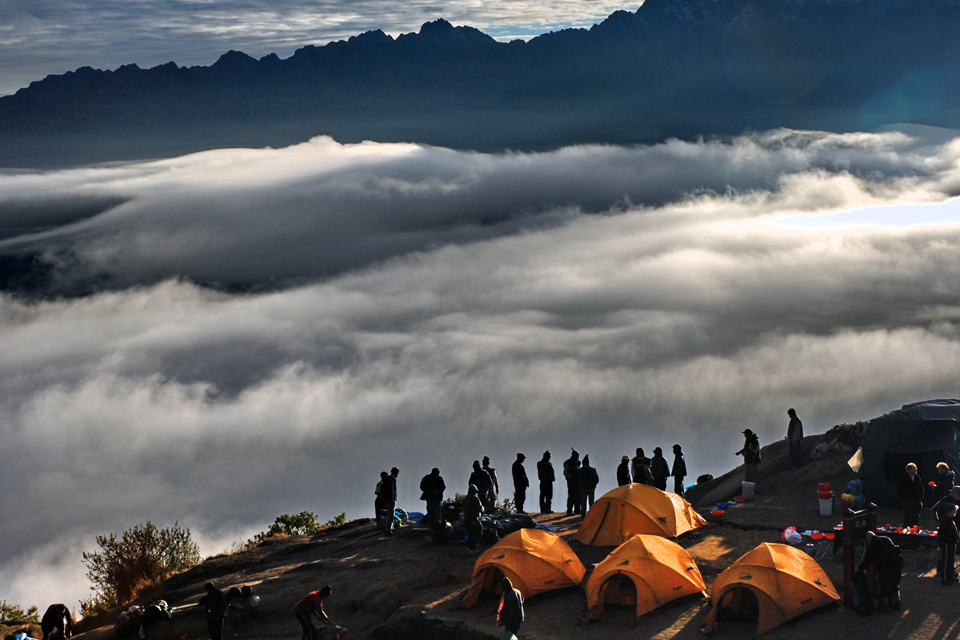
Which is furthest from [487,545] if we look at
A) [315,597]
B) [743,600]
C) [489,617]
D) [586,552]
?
[743,600]

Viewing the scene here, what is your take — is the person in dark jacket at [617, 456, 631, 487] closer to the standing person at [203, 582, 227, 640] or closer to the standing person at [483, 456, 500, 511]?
the standing person at [483, 456, 500, 511]

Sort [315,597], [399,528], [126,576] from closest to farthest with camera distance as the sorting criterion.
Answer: [315,597] < [399,528] < [126,576]

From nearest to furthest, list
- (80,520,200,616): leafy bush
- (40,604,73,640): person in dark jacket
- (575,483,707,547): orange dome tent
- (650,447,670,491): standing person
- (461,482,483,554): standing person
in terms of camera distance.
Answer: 1. (40,604,73,640): person in dark jacket
2. (575,483,707,547): orange dome tent
3. (461,482,483,554): standing person
4. (650,447,670,491): standing person
5. (80,520,200,616): leafy bush

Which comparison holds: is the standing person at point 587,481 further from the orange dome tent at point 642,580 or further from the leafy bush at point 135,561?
the leafy bush at point 135,561

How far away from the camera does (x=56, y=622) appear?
2197 centimetres

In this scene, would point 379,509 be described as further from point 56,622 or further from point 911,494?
point 911,494

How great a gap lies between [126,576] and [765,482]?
24.7 metres

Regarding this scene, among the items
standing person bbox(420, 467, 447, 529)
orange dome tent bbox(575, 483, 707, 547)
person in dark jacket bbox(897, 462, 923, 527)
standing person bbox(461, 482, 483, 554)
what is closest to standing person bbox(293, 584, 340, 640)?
standing person bbox(461, 482, 483, 554)

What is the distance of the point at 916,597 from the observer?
1800 cm

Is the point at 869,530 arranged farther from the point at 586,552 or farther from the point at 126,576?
the point at 126,576

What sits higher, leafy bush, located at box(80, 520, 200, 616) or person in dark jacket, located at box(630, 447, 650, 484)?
person in dark jacket, located at box(630, 447, 650, 484)

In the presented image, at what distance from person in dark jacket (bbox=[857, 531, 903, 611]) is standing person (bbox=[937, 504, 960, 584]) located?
170 centimetres

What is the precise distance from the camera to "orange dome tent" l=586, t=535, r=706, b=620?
1894 centimetres

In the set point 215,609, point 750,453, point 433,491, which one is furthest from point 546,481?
point 215,609
